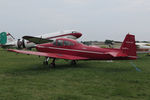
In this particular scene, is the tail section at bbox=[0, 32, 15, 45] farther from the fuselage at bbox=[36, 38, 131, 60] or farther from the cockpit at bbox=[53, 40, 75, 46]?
the cockpit at bbox=[53, 40, 75, 46]

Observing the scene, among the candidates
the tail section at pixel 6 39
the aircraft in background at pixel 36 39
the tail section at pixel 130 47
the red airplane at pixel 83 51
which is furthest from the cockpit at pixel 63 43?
the tail section at pixel 6 39

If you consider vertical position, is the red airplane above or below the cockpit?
below

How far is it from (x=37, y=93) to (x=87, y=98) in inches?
65.0

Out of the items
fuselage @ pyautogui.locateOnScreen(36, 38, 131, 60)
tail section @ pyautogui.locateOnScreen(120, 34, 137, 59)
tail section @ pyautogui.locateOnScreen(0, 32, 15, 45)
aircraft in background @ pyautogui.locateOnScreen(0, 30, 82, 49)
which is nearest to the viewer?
tail section @ pyautogui.locateOnScreen(120, 34, 137, 59)

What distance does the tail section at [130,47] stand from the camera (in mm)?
10305

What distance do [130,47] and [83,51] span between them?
3.19 metres

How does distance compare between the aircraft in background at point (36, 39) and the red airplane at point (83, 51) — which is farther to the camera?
the aircraft in background at point (36, 39)

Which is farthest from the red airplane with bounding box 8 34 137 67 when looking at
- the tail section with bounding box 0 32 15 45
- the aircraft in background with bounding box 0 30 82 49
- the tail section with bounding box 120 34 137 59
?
the tail section with bounding box 0 32 15 45

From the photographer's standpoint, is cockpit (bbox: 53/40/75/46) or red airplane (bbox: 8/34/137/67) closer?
red airplane (bbox: 8/34/137/67)

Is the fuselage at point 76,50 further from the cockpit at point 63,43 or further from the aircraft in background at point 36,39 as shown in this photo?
the aircraft in background at point 36,39

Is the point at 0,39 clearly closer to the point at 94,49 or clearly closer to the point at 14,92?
the point at 94,49

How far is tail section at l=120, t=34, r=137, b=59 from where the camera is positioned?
33.8 feet

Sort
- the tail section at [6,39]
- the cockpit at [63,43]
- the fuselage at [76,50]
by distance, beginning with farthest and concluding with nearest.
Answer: the tail section at [6,39] < the cockpit at [63,43] < the fuselage at [76,50]

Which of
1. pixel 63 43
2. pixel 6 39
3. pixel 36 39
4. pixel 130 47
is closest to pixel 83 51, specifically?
pixel 63 43
